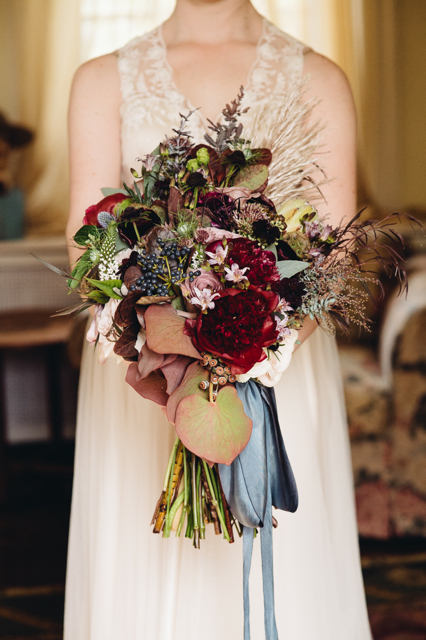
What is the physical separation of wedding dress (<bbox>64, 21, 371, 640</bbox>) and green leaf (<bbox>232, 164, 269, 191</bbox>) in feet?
1.31

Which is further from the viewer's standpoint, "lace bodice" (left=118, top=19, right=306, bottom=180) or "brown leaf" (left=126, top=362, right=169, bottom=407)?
"lace bodice" (left=118, top=19, right=306, bottom=180)

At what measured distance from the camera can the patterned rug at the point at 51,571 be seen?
193 cm

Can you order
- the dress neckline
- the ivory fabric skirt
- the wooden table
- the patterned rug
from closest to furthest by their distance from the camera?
1. the ivory fabric skirt
2. the dress neckline
3. the patterned rug
4. the wooden table

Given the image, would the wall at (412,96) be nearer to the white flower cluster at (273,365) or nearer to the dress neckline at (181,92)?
the dress neckline at (181,92)

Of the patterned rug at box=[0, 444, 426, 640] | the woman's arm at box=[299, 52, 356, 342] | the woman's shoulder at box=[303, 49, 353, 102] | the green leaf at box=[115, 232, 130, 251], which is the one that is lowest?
the patterned rug at box=[0, 444, 426, 640]

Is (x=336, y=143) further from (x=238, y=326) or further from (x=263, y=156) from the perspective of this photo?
(x=238, y=326)

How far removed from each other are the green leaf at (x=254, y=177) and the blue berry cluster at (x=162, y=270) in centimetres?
13

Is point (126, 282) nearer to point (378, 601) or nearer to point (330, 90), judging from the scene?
point (330, 90)

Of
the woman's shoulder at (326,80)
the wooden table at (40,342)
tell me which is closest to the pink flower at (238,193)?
the woman's shoulder at (326,80)

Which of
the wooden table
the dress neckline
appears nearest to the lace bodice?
the dress neckline

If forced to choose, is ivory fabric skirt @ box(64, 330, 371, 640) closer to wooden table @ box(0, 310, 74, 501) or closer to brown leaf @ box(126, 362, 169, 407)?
brown leaf @ box(126, 362, 169, 407)

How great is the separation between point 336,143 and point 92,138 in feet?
1.55

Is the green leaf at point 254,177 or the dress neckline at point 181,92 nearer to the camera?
the green leaf at point 254,177

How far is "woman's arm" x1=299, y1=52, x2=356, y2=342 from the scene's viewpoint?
123cm
